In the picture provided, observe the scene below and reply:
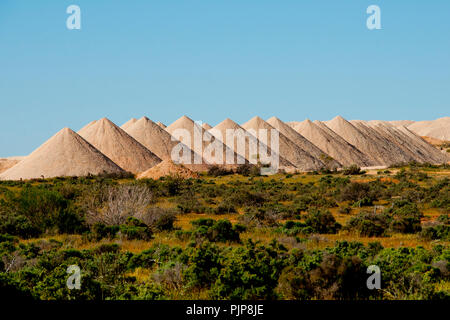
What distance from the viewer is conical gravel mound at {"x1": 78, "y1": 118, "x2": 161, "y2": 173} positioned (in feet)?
217

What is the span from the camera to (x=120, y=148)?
6838 cm

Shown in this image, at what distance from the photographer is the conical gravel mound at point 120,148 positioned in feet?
217

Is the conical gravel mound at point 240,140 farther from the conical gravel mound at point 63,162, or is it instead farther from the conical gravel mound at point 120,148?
the conical gravel mound at point 63,162

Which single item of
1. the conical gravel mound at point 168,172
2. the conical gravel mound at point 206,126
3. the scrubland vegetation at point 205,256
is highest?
the conical gravel mound at point 206,126

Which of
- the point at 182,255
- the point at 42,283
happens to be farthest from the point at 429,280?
the point at 42,283

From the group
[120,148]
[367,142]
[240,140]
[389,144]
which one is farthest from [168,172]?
[389,144]

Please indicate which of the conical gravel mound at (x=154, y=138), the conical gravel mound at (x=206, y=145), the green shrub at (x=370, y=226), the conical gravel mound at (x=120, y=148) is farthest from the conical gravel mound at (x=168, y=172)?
the green shrub at (x=370, y=226)

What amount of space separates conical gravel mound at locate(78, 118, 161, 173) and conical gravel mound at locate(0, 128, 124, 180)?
6033 millimetres

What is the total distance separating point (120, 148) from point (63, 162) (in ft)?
40.9

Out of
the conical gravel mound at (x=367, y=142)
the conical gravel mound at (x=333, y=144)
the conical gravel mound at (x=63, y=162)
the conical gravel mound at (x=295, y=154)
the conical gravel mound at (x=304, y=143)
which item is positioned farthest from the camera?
the conical gravel mound at (x=367, y=142)

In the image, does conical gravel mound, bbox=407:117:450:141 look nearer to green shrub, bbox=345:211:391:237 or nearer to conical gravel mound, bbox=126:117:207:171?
conical gravel mound, bbox=126:117:207:171

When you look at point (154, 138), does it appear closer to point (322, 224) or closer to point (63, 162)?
point (63, 162)

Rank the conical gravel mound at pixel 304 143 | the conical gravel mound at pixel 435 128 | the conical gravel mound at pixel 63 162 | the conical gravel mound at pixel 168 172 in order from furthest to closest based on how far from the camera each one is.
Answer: the conical gravel mound at pixel 435 128 < the conical gravel mound at pixel 304 143 < the conical gravel mound at pixel 63 162 < the conical gravel mound at pixel 168 172

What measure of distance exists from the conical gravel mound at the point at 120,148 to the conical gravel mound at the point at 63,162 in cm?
603
